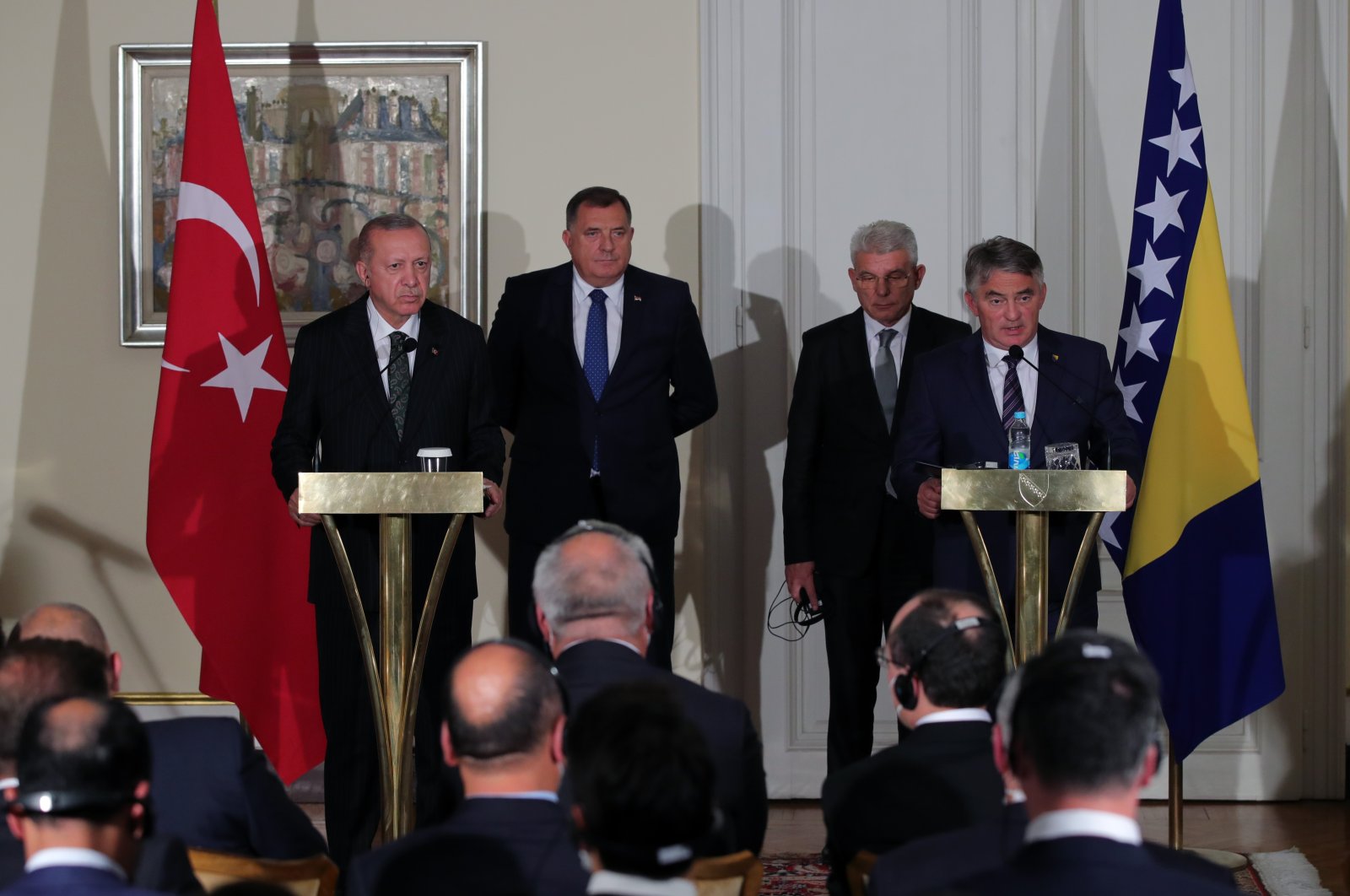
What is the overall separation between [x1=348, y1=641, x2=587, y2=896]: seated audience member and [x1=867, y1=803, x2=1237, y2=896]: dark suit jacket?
39cm

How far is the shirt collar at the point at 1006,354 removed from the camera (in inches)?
159

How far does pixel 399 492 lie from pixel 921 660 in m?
1.42

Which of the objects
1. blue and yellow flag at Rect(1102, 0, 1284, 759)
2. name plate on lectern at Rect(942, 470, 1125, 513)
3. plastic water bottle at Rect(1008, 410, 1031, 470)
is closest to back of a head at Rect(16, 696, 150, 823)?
name plate on lectern at Rect(942, 470, 1125, 513)

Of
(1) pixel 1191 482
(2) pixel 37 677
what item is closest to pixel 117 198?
(2) pixel 37 677

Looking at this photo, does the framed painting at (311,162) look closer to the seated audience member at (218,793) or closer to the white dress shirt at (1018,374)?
the white dress shirt at (1018,374)

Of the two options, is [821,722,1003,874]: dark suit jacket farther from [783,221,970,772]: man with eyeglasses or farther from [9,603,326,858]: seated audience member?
[783,221,970,772]: man with eyeglasses

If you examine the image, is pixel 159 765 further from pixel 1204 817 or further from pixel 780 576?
pixel 1204 817

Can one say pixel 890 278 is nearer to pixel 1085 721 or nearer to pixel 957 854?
pixel 957 854

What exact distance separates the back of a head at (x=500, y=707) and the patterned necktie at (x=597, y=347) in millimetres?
2501

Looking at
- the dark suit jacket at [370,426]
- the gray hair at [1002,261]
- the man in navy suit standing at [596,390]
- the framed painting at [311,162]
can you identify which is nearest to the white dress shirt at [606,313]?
the man in navy suit standing at [596,390]

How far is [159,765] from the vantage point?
245 cm

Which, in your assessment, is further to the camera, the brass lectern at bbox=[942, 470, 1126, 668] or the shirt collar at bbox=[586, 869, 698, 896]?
the brass lectern at bbox=[942, 470, 1126, 668]

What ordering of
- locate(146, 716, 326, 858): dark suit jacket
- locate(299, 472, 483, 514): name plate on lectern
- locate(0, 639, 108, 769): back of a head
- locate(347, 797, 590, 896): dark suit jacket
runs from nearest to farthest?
locate(347, 797, 590, 896): dark suit jacket < locate(0, 639, 108, 769): back of a head < locate(146, 716, 326, 858): dark suit jacket < locate(299, 472, 483, 514): name plate on lectern

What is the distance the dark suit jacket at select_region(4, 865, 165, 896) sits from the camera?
1.74 m
